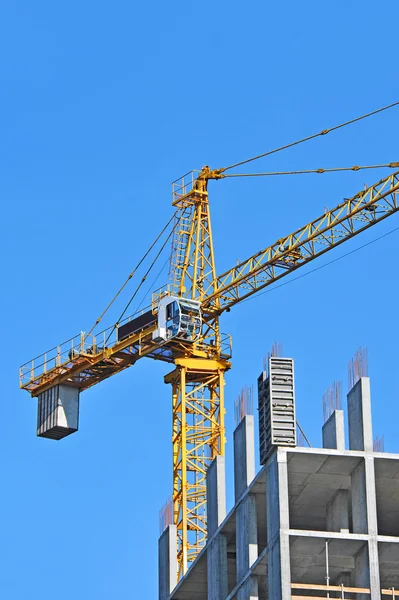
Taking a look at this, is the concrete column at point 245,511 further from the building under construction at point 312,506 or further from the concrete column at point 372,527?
the concrete column at point 372,527

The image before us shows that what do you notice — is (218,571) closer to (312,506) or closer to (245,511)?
(245,511)

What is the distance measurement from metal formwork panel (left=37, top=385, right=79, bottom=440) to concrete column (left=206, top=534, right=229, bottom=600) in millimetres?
48692

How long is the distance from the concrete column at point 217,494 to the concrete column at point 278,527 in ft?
19.2

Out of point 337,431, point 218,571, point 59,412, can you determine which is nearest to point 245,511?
point 218,571

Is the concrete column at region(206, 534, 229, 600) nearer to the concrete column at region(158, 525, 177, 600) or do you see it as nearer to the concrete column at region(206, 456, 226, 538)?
the concrete column at region(206, 456, 226, 538)

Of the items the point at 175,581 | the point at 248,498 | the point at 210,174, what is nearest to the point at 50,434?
the point at 210,174

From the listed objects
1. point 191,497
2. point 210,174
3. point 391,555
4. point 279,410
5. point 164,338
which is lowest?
point 391,555

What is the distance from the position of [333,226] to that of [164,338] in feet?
36.6

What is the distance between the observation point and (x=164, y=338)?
10112 cm

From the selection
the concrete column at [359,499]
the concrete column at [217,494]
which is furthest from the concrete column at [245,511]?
the concrete column at [359,499]

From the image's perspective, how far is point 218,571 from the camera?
60031 millimetres

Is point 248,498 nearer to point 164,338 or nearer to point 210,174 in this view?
point 164,338

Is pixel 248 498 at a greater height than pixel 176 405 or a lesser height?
lesser

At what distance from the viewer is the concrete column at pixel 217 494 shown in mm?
60281
